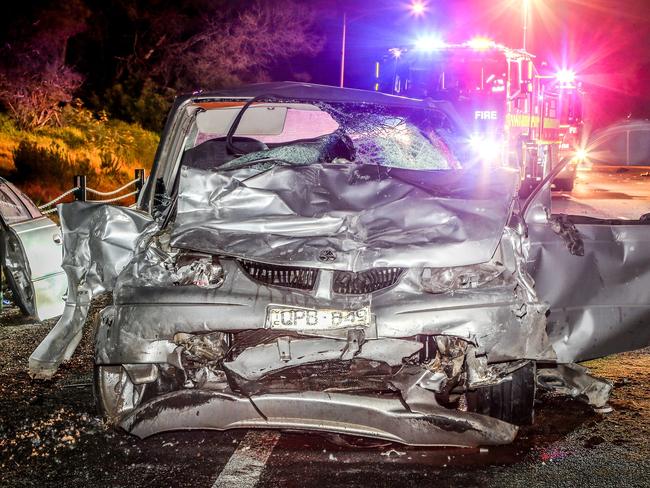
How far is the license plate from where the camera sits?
12.3 ft

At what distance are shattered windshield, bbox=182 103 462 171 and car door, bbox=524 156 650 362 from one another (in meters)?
1.15

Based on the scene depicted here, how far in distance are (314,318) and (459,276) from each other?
74 cm

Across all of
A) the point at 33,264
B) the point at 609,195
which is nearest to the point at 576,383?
the point at 33,264

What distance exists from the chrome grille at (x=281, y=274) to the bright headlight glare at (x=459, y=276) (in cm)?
53

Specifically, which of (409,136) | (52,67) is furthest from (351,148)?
(52,67)

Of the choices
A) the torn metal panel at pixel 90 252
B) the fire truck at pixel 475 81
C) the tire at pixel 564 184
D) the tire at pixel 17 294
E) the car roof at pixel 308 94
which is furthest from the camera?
the tire at pixel 564 184

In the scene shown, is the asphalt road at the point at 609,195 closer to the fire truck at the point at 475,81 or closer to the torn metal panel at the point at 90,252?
the fire truck at the point at 475,81

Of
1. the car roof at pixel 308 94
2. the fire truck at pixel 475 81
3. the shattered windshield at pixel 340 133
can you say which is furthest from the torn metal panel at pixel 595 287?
the fire truck at pixel 475 81

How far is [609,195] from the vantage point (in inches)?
782

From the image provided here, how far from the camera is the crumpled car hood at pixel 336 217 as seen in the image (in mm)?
3951

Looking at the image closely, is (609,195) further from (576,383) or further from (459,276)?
(459,276)

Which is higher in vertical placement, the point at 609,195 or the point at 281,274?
the point at 281,274

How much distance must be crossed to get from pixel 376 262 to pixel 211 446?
1220mm

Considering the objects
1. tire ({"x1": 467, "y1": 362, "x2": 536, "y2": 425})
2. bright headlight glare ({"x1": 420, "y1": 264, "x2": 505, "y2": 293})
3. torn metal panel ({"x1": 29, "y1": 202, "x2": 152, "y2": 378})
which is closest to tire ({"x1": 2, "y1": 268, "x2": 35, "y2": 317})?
torn metal panel ({"x1": 29, "y1": 202, "x2": 152, "y2": 378})
